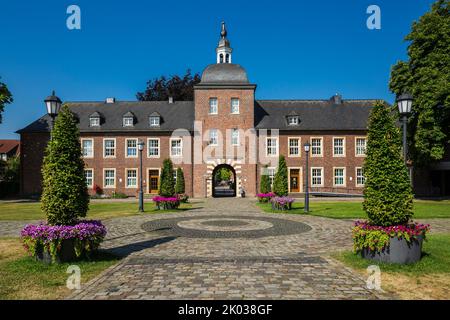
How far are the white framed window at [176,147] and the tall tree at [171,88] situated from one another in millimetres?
14607

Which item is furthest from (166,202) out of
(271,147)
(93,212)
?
(271,147)

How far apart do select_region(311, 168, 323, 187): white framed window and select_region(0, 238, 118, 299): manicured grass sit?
97.3 ft

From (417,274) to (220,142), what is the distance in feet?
90.4

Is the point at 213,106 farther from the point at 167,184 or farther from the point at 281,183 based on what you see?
the point at 281,183

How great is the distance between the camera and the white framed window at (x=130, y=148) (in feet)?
116

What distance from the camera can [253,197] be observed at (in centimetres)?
3303

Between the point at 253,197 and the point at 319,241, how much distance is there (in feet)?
73.2

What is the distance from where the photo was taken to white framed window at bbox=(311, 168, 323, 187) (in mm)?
35031

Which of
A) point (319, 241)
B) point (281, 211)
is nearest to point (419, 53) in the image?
point (281, 211)

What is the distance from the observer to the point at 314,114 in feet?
121

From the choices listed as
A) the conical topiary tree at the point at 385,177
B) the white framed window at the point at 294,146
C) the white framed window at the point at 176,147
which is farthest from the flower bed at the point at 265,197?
the conical topiary tree at the point at 385,177

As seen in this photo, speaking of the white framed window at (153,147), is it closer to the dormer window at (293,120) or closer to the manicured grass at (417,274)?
the dormer window at (293,120)

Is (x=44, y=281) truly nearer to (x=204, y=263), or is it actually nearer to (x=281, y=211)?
(x=204, y=263)

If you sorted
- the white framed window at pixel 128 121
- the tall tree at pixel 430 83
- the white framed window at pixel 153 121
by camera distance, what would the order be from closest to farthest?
the tall tree at pixel 430 83 → the white framed window at pixel 153 121 → the white framed window at pixel 128 121
